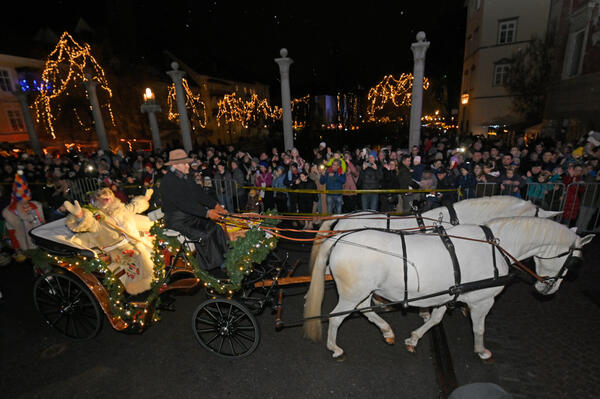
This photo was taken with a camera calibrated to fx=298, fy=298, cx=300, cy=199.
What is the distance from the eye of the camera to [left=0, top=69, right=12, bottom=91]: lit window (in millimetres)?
23422

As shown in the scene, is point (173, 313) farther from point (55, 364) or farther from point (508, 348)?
point (508, 348)

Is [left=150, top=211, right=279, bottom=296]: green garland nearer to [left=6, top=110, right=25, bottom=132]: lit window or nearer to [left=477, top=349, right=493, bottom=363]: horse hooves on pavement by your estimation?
[left=477, top=349, right=493, bottom=363]: horse hooves on pavement

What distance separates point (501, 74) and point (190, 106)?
2614 cm

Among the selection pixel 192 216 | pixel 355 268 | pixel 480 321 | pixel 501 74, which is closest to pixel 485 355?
pixel 480 321

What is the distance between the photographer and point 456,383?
343 centimetres

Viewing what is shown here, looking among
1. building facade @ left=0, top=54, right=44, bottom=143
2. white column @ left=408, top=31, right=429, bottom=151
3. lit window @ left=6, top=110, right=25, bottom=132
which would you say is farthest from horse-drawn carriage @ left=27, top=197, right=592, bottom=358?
lit window @ left=6, top=110, right=25, bottom=132

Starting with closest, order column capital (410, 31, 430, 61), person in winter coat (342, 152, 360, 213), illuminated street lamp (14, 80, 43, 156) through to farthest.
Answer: person in winter coat (342, 152, 360, 213) → column capital (410, 31, 430, 61) → illuminated street lamp (14, 80, 43, 156)

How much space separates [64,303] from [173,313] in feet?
4.89

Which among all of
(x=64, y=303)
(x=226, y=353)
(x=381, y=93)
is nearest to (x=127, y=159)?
(x=64, y=303)

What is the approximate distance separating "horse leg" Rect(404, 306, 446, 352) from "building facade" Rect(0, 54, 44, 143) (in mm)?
30780

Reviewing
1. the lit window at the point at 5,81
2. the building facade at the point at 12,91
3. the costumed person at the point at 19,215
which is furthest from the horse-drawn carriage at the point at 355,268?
the lit window at the point at 5,81

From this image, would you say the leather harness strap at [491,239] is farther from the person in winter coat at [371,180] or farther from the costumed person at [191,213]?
the person in winter coat at [371,180]

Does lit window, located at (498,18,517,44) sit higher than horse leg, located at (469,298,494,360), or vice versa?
lit window, located at (498,18,517,44)

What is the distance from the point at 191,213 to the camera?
3938mm
